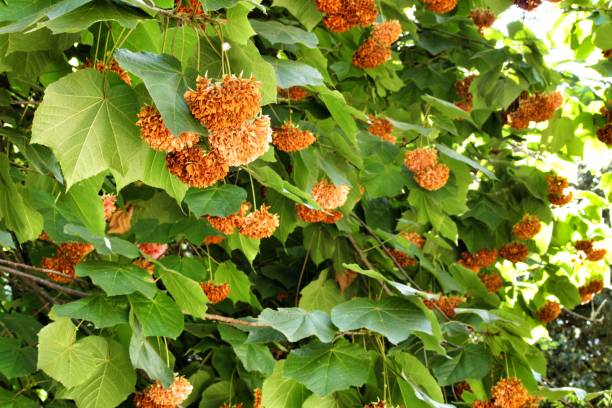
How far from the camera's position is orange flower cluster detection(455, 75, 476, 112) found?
500cm

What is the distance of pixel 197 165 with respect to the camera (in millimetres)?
2029

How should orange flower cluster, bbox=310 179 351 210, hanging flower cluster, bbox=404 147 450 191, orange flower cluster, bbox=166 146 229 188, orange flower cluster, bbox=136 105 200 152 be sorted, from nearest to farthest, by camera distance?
orange flower cluster, bbox=136 105 200 152, orange flower cluster, bbox=166 146 229 188, orange flower cluster, bbox=310 179 351 210, hanging flower cluster, bbox=404 147 450 191

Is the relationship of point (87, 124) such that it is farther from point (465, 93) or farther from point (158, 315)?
point (465, 93)

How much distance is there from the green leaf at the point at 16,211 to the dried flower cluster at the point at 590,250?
4599 millimetres

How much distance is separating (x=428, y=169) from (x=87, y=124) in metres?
2.16

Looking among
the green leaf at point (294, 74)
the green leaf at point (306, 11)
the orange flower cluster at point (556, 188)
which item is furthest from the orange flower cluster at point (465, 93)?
the green leaf at point (294, 74)

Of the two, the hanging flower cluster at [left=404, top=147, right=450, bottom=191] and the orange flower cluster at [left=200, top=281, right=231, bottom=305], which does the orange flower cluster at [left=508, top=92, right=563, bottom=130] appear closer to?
the hanging flower cluster at [left=404, top=147, right=450, bottom=191]

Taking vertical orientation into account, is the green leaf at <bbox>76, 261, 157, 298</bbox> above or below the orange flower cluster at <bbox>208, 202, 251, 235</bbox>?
above

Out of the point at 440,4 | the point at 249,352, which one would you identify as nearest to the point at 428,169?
the point at 440,4

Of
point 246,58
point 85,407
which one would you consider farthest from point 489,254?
point 246,58

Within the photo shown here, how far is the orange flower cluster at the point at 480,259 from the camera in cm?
528

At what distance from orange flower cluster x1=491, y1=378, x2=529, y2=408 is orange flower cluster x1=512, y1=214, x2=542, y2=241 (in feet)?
6.62

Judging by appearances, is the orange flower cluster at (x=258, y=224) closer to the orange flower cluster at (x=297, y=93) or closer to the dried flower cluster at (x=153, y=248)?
the orange flower cluster at (x=297, y=93)

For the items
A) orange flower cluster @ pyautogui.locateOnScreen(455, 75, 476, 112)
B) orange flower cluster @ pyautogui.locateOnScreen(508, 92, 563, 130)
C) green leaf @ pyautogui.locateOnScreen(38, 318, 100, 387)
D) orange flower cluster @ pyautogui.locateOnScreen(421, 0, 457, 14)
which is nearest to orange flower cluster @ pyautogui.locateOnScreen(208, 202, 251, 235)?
green leaf @ pyautogui.locateOnScreen(38, 318, 100, 387)
